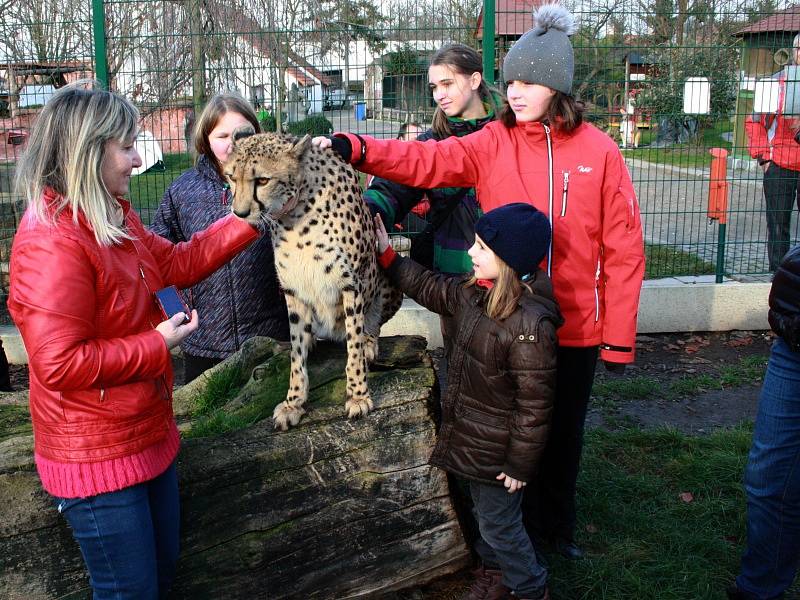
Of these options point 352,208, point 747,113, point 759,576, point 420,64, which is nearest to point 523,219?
point 352,208

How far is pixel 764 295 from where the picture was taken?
22.4ft

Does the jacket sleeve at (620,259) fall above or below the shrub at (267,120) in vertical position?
below

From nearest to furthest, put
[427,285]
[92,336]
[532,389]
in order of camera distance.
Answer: [92,336], [532,389], [427,285]

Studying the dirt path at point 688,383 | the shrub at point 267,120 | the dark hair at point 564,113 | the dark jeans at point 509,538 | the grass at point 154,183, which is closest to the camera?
the dark jeans at point 509,538

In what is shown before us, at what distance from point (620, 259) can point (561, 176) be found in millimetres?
410

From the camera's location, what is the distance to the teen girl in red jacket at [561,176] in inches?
117

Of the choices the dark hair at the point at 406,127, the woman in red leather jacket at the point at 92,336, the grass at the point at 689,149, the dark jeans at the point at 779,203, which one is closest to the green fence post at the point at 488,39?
the dark hair at the point at 406,127

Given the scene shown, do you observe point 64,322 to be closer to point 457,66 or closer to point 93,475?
point 93,475

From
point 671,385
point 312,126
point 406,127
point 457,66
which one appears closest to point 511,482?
point 457,66

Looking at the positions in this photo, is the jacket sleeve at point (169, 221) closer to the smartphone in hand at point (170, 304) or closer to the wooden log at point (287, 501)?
the wooden log at point (287, 501)

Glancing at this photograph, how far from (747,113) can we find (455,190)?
4.33 m

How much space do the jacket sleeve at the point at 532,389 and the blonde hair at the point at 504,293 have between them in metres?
0.11

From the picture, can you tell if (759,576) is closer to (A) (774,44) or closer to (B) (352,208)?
(B) (352,208)

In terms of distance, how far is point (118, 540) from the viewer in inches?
82.0
